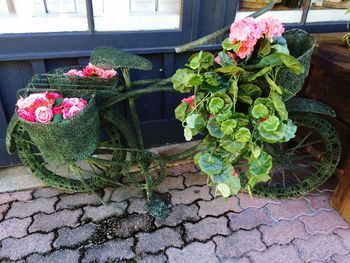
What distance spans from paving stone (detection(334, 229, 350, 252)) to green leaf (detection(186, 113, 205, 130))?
47.0 inches

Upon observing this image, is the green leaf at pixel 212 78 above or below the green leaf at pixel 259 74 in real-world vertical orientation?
below

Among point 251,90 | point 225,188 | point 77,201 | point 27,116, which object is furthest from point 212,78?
point 77,201

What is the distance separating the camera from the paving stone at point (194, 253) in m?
1.82

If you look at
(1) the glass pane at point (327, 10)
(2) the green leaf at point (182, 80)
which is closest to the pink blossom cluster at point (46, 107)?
(2) the green leaf at point (182, 80)

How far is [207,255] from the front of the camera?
1.84 metres

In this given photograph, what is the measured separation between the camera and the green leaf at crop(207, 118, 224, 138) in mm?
1508

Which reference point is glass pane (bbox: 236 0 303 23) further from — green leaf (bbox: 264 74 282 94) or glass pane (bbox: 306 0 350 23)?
green leaf (bbox: 264 74 282 94)

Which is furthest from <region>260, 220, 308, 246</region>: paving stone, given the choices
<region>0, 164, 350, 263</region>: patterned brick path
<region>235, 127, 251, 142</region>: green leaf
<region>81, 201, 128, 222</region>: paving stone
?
<region>81, 201, 128, 222</region>: paving stone

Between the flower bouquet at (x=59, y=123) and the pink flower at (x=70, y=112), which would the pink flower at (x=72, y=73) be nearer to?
the flower bouquet at (x=59, y=123)

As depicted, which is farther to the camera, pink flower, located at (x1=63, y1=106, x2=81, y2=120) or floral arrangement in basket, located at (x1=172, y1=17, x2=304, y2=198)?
pink flower, located at (x1=63, y1=106, x2=81, y2=120)

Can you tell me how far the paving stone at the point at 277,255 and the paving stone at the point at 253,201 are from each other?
0.34 metres

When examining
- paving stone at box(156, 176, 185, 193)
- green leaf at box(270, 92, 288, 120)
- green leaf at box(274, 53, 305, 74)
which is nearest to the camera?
green leaf at box(274, 53, 305, 74)

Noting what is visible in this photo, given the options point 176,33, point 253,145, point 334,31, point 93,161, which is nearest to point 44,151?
point 93,161

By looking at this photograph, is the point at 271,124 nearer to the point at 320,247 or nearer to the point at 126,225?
the point at 320,247
